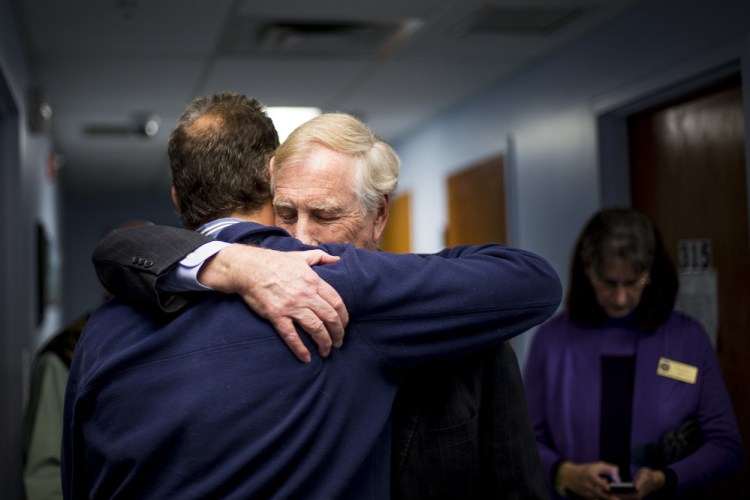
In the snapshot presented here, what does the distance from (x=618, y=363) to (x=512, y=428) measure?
4.07ft

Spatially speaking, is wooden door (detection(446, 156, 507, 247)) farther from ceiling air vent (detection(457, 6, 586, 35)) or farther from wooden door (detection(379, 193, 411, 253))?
ceiling air vent (detection(457, 6, 586, 35))

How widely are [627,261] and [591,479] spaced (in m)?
0.64

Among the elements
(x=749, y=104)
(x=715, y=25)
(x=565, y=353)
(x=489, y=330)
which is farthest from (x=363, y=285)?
(x=715, y=25)

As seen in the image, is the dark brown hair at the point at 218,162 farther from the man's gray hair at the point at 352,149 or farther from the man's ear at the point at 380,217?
the man's ear at the point at 380,217

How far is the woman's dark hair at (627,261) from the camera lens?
243 centimetres

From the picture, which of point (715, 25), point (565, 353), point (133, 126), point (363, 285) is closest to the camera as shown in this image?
point (363, 285)

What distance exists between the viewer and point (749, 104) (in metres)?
2.80

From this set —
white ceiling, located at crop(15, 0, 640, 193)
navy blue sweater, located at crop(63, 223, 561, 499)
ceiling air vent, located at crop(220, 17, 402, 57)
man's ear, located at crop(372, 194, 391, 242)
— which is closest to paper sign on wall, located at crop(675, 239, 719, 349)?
white ceiling, located at crop(15, 0, 640, 193)

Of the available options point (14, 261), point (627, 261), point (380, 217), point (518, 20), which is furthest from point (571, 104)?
point (380, 217)

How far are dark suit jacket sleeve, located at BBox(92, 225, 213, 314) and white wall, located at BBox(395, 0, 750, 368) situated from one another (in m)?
2.36

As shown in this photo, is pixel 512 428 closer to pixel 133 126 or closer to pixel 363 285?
pixel 363 285

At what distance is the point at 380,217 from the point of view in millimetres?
1543

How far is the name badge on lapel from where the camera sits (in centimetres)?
235

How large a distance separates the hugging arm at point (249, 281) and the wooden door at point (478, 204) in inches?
157
